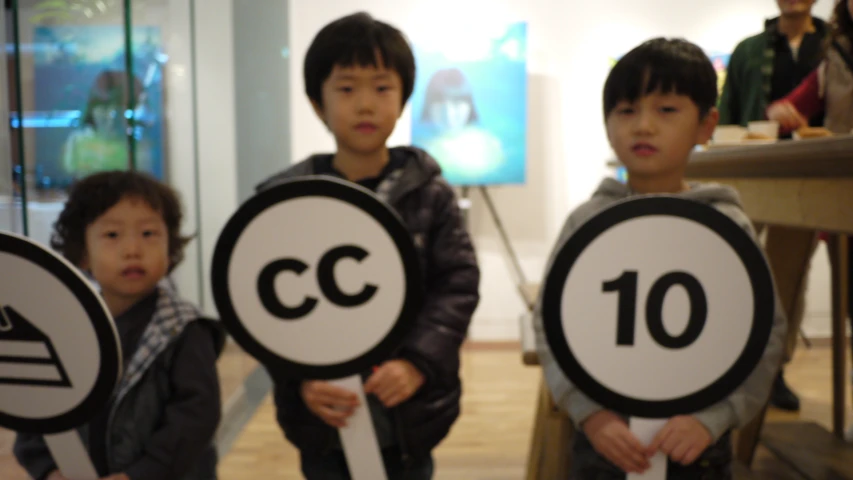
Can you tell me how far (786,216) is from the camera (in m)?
1.20

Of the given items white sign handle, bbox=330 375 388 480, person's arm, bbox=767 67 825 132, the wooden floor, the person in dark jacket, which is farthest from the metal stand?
white sign handle, bbox=330 375 388 480

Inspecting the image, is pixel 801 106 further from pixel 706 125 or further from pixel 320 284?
pixel 320 284

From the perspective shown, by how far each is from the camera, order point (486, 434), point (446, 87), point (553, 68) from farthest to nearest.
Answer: point (553, 68)
point (446, 87)
point (486, 434)

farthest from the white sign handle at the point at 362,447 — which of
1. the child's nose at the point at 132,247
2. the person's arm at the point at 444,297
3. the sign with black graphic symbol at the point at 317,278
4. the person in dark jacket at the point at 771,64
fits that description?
the person in dark jacket at the point at 771,64

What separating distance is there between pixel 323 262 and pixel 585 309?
249 mm

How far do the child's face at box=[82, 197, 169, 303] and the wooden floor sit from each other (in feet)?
2.83

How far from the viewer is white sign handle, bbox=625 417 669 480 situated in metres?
0.63

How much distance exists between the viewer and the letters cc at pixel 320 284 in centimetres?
61

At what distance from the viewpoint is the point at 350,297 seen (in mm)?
612

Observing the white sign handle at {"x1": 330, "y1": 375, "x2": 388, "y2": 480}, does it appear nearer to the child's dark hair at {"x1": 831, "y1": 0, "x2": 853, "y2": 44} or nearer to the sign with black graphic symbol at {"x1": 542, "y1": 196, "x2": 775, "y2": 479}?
the sign with black graphic symbol at {"x1": 542, "y1": 196, "x2": 775, "y2": 479}

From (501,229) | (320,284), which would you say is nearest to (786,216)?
(320,284)

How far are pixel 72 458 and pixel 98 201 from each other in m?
0.33

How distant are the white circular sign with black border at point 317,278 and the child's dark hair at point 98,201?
32 centimetres

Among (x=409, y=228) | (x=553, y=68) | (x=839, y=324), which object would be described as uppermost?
(x=553, y=68)
